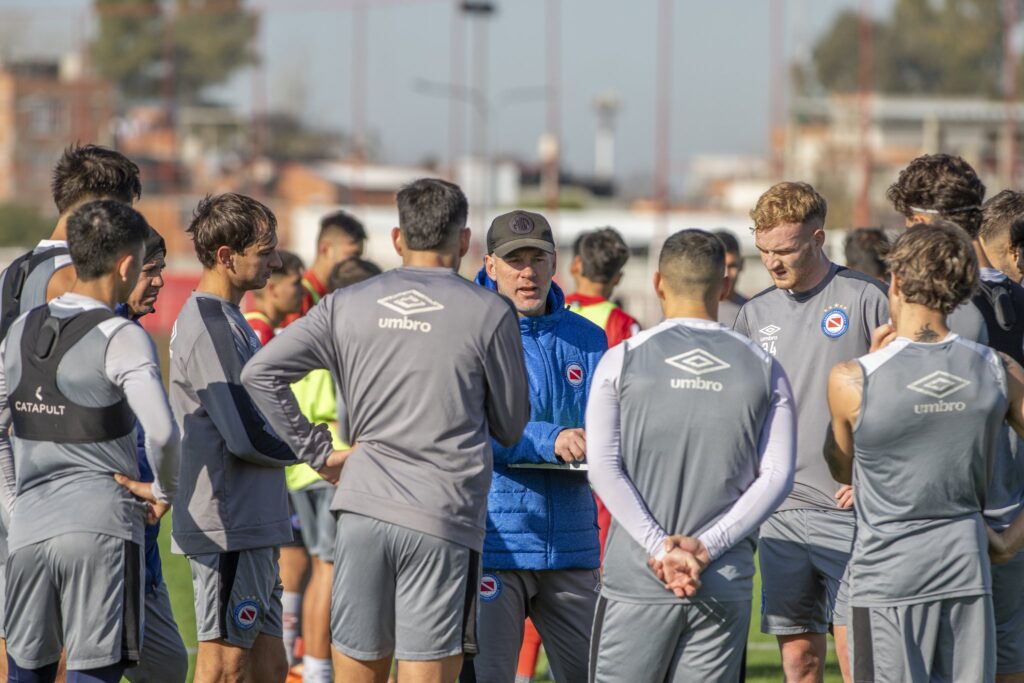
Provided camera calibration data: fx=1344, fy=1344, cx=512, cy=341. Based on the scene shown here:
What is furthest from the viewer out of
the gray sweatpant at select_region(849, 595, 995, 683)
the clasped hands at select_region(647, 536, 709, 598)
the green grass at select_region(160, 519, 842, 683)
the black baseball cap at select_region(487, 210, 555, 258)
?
the green grass at select_region(160, 519, 842, 683)

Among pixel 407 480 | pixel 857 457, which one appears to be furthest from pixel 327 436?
pixel 857 457

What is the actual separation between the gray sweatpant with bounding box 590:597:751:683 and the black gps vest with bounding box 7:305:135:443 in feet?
5.87

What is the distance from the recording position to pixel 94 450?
4512 mm

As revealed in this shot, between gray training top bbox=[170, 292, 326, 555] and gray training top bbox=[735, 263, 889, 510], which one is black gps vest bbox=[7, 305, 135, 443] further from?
gray training top bbox=[735, 263, 889, 510]

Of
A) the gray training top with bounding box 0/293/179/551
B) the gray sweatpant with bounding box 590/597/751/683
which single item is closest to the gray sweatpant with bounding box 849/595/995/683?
the gray sweatpant with bounding box 590/597/751/683

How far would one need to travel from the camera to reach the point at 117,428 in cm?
449

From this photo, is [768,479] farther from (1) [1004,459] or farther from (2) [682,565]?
(1) [1004,459]

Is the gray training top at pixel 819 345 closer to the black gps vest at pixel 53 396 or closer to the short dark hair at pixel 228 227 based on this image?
the short dark hair at pixel 228 227

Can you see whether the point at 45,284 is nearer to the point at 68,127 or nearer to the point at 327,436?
the point at 327,436

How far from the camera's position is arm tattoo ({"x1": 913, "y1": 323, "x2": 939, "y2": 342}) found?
13.9 feet

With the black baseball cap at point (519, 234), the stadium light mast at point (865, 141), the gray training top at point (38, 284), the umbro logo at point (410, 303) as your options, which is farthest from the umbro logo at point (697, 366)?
the stadium light mast at point (865, 141)

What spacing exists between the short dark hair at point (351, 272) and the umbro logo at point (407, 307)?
2.89 m

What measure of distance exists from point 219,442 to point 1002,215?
3.11 m

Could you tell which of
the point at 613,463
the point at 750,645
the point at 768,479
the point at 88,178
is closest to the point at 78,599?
the point at 88,178
